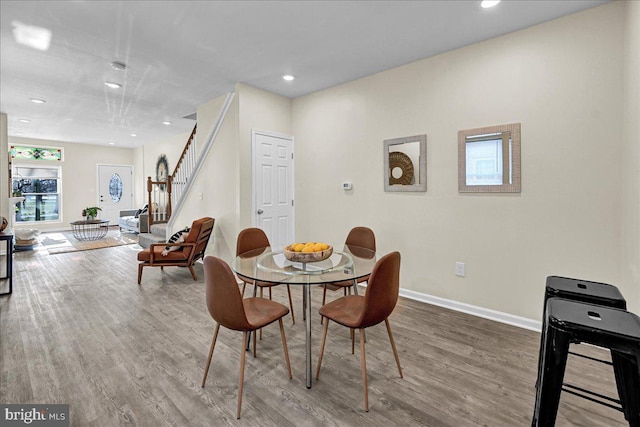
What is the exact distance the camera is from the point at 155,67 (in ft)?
11.7

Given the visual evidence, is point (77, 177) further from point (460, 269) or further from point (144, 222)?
point (460, 269)

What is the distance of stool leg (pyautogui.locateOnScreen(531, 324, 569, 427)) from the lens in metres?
1.21

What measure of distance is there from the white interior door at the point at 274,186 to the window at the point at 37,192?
8.27m

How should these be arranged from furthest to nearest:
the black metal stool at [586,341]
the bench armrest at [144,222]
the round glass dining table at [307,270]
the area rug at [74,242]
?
the bench armrest at [144,222] → the area rug at [74,242] → the round glass dining table at [307,270] → the black metal stool at [586,341]

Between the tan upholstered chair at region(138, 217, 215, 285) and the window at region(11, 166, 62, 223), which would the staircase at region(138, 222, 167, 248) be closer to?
the tan upholstered chair at region(138, 217, 215, 285)

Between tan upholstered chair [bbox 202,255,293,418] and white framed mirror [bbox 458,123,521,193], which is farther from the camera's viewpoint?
white framed mirror [bbox 458,123,521,193]

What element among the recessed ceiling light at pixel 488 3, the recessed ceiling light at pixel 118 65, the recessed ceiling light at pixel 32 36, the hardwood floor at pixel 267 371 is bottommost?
the hardwood floor at pixel 267 371

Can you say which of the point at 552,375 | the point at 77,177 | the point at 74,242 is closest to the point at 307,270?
the point at 552,375

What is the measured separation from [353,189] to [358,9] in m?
2.05

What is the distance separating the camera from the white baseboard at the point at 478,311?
278cm

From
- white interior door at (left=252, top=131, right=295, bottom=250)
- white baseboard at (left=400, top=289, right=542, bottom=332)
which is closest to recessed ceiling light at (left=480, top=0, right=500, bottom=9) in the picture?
white baseboard at (left=400, top=289, right=542, bottom=332)

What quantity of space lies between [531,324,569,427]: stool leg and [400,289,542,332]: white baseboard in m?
1.78

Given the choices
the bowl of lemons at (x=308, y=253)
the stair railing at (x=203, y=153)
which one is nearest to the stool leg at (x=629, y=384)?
the bowl of lemons at (x=308, y=253)

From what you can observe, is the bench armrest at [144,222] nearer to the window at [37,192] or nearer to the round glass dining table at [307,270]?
the window at [37,192]
